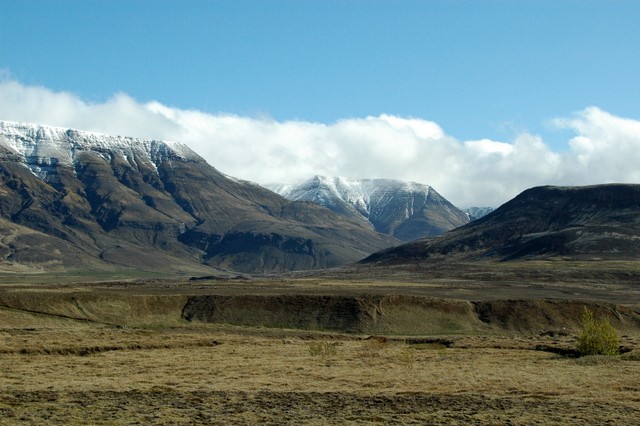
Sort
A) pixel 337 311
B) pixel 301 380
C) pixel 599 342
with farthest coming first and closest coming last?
pixel 337 311, pixel 599 342, pixel 301 380

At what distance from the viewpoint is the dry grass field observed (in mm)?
36203

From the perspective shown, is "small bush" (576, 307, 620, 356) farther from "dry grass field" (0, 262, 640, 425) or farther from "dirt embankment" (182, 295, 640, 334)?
"dirt embankment" (182, 295, 640, 334)

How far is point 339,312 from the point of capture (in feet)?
342

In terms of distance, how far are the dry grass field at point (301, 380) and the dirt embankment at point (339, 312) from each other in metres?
12.7

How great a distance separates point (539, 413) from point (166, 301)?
7923cm

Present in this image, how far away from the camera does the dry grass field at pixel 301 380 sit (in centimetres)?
3620

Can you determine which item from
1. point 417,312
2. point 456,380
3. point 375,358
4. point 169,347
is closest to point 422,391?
point 456,380

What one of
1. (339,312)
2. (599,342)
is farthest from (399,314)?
(599,342)

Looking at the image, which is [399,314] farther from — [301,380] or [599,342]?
[301,380]

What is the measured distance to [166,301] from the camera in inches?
4318

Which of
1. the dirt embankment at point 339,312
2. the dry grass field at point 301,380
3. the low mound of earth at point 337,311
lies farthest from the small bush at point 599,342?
the dirt embankment at point 339,312

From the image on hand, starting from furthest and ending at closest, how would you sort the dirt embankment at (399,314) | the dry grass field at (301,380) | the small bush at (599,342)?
the dirt embankment at (399,314)
the small bush at (599,342)
the dry grass field at (301,380)

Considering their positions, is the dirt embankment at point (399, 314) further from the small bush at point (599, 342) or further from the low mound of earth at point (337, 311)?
the small bush at point (599, 342)

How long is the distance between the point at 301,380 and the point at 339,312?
181 feet
